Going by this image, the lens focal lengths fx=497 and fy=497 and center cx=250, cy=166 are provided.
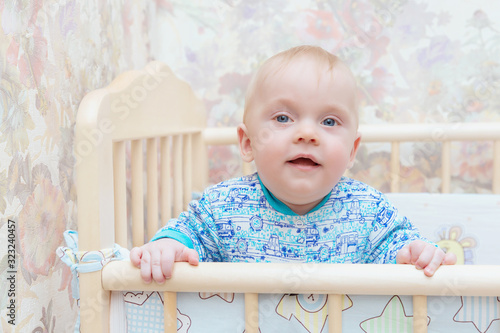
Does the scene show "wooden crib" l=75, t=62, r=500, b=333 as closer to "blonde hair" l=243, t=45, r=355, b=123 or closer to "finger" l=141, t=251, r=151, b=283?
"finger" l=141, t=251, r=151, b=283

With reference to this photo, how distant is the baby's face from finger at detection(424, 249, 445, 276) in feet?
0.64

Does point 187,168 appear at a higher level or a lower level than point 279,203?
higher

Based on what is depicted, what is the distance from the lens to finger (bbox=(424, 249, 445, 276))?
1.77 ft

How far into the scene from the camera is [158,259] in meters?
0.56

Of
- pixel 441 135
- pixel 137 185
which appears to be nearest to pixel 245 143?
pixel 137 185

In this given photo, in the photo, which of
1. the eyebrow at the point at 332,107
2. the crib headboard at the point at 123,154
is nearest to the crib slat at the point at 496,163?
the eyebrow at the point at 332,107

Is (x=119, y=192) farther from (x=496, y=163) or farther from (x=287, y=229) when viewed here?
(x=496, y=163)

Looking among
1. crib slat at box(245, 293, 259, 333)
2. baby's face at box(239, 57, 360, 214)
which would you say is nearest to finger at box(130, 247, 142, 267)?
crib slat at box(245, 293, 259, 333)

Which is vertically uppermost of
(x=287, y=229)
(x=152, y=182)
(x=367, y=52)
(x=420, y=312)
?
(x=367, y=52)

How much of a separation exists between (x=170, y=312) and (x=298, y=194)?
0.81 feet

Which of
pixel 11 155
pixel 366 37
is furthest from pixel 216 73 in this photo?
pixel 11 155

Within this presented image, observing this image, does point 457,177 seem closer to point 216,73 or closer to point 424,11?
point 424,11

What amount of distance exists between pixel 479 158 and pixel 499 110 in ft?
0.43

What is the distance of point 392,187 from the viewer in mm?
1232
